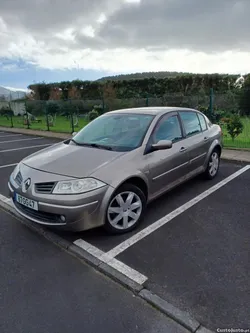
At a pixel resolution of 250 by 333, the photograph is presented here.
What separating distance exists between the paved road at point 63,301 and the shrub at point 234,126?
715 centimetres

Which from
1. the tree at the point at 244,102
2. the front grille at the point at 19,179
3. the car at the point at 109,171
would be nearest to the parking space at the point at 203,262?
the car at the point at 109,171

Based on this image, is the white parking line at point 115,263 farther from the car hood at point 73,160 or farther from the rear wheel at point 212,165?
the rear wheel at point 212,165

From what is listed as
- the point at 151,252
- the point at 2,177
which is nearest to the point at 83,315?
the point at 151,252

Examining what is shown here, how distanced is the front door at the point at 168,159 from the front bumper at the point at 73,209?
2.79 ft

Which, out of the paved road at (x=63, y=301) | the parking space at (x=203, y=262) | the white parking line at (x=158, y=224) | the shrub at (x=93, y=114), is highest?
the shrub at (x=93, y=114)

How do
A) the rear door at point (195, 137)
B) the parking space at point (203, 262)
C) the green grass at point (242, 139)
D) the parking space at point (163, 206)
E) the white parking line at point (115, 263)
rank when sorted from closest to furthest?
the parking space at point (203, 262) → the white parking line at point (115, 263) → the parking space at point (163, 206) → the rear door at point (195, 137) → the green grass at point (242, 139)

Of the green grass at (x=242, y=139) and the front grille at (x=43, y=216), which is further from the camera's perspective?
the green grass at (x=242, y=139)

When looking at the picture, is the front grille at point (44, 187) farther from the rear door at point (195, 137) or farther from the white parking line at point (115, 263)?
the rear door at point (195, 137)

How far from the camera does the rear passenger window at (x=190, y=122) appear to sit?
4297 mm

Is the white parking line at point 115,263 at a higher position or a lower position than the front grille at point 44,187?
lower

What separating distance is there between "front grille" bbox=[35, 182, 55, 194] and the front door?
128 centimetres

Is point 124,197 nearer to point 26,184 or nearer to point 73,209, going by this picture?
point 73,209

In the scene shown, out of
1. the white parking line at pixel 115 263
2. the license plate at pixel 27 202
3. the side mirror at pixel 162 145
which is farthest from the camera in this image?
the side mirror at pixel 162 145

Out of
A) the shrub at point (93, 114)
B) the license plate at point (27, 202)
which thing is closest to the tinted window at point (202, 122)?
the license plate at point (27, 202)
